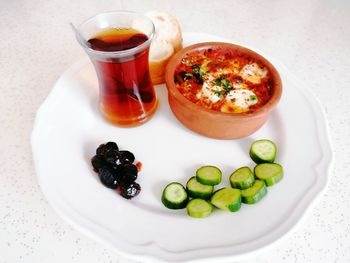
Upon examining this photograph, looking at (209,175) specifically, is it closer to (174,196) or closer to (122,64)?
(174,196)

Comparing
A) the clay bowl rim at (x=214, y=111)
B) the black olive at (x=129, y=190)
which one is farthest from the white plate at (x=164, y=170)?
the clay bowl rim at (x=214, y=111)

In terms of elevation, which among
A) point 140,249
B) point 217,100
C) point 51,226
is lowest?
point 51,226

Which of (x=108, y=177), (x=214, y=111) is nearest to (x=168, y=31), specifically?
(x=214, y=111)

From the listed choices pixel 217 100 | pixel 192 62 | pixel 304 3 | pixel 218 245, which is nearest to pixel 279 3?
→ pixel 304 3

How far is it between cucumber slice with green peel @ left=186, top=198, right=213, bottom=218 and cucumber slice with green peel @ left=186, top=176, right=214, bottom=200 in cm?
2

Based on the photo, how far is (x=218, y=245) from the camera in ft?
3.75

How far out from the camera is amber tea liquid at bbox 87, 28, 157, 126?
4.77 ft

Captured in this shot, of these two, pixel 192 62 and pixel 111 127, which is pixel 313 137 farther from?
pixel 111 127

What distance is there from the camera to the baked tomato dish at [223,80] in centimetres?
151

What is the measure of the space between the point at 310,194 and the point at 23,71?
62.0 inches

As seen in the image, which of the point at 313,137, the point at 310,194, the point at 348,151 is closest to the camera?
the point at 310,194

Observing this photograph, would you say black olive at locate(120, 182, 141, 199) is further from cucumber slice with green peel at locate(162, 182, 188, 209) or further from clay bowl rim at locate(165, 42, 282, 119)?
clay bowl rim at locate(165, 42, 282, 119)

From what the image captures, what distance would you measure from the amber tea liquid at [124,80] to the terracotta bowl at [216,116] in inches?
4.8

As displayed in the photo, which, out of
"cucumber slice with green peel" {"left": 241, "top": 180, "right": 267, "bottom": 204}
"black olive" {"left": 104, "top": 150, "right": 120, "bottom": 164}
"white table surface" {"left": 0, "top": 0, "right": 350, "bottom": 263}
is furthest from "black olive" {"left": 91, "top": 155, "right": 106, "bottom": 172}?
"cucumber slice with green peel" {"left": 241, "top": 180, "right": 267, "bottom": 204}
